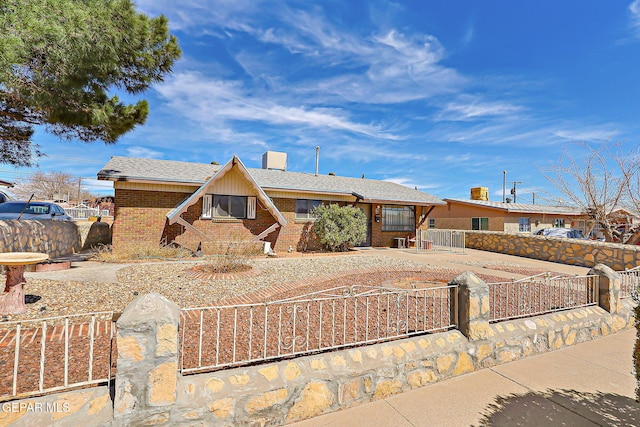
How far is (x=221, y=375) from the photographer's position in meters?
2.75

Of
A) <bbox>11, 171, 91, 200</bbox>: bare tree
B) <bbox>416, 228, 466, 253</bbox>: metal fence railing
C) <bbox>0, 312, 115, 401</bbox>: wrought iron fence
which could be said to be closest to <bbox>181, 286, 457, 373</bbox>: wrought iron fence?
<bbox>0, 312, 115, 401</bbox>: wrought iron fence

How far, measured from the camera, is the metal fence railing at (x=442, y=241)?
16.2 meters

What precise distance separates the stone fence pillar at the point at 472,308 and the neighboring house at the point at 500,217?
23.0 m

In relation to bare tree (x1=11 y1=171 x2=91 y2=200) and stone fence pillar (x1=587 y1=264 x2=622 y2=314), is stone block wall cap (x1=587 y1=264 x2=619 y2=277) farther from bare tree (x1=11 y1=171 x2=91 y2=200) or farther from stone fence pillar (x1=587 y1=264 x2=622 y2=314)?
bare tree (x1=11 y1=171 x2=91 y2=200)

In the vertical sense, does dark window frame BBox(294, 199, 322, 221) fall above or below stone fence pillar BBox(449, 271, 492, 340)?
above


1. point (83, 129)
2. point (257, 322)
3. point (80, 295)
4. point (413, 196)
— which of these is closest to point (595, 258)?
point (413, 196)

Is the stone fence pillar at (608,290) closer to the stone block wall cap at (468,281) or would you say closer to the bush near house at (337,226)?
the stone block wall cap at (468,281)

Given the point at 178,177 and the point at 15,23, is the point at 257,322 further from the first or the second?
the point at 178,177

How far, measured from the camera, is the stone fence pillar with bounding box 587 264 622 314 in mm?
5449

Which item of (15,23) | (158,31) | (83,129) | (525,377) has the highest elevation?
(158,31)

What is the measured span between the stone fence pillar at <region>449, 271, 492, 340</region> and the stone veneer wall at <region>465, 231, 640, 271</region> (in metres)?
10.4

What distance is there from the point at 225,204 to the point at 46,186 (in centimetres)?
4864

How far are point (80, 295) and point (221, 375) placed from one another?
5020 millimetres

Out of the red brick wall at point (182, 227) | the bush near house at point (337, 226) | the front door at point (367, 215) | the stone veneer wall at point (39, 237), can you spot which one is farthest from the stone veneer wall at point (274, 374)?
the front door at point (367, 215)
